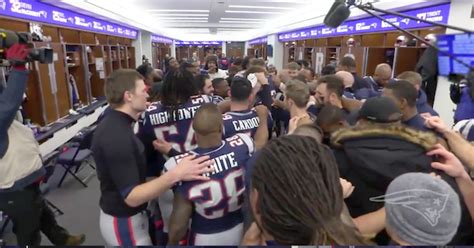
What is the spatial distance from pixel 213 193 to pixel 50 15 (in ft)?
17.8

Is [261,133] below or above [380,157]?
below

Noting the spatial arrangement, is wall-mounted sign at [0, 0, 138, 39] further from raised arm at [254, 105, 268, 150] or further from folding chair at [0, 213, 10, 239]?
raised arm at [254, 105, 268, 150]

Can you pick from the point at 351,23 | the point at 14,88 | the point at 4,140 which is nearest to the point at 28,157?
the point at 4,140

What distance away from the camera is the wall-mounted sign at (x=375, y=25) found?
522 centimetres

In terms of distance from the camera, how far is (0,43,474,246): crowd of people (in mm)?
856

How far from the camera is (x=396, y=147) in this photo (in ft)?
4.84

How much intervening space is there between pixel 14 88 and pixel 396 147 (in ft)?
6.86

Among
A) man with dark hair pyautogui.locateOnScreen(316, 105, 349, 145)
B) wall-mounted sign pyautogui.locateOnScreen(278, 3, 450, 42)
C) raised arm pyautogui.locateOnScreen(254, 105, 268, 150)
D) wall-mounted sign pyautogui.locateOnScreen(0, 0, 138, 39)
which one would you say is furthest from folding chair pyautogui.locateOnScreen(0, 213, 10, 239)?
wall-mounted sign pyautogui.locateOnScreen(278, 3, 450, 42)

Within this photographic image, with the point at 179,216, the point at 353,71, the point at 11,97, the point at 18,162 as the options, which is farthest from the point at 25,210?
the point at 353,71

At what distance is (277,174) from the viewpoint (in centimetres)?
89

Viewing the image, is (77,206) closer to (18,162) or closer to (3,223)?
(3,223)

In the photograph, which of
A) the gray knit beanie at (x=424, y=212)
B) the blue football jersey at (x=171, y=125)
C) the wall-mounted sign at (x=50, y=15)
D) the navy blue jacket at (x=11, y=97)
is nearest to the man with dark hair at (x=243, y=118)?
the blue football jersey at (x=171, y=125)

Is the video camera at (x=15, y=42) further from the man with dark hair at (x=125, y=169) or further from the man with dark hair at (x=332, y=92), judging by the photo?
the man with dark hair at (x=332, y=92)

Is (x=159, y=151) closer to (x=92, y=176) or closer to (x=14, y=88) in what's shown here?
(x=14, y=88)
